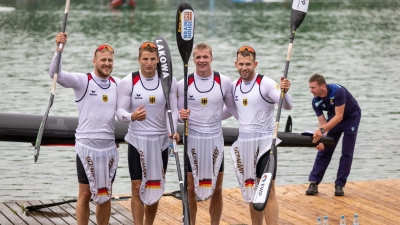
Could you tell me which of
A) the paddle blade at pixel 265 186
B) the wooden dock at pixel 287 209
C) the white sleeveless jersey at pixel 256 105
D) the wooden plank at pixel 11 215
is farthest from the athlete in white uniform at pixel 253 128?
the wooden plank at pixel 11 215

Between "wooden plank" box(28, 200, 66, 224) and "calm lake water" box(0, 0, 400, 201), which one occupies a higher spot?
"wooden plank" box(28, 200, 66, 224)

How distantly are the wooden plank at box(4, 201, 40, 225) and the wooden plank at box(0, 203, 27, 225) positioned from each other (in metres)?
0.05

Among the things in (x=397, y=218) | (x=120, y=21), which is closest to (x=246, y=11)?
(x=120, y=21)

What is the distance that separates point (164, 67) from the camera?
927 cm

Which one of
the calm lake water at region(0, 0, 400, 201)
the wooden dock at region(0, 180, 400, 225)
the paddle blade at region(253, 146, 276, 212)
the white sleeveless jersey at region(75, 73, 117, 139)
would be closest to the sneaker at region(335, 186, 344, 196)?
the wooden dock at region(0, 180, 400, 225)

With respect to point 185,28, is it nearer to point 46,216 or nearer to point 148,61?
point 148,61

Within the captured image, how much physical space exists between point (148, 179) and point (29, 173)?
677cm

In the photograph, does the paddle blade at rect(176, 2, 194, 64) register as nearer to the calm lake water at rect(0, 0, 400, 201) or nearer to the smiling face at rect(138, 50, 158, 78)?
the smiling face at rect(138, 50, 158, 78)

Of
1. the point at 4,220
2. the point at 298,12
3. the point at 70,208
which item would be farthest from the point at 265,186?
the point at 4,220

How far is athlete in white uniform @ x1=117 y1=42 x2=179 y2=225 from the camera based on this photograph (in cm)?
919

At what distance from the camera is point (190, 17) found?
31.6 feet

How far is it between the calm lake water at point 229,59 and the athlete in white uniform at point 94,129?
4963mm

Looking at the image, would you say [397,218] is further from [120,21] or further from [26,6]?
[26,6]

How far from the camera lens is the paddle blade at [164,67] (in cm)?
918
